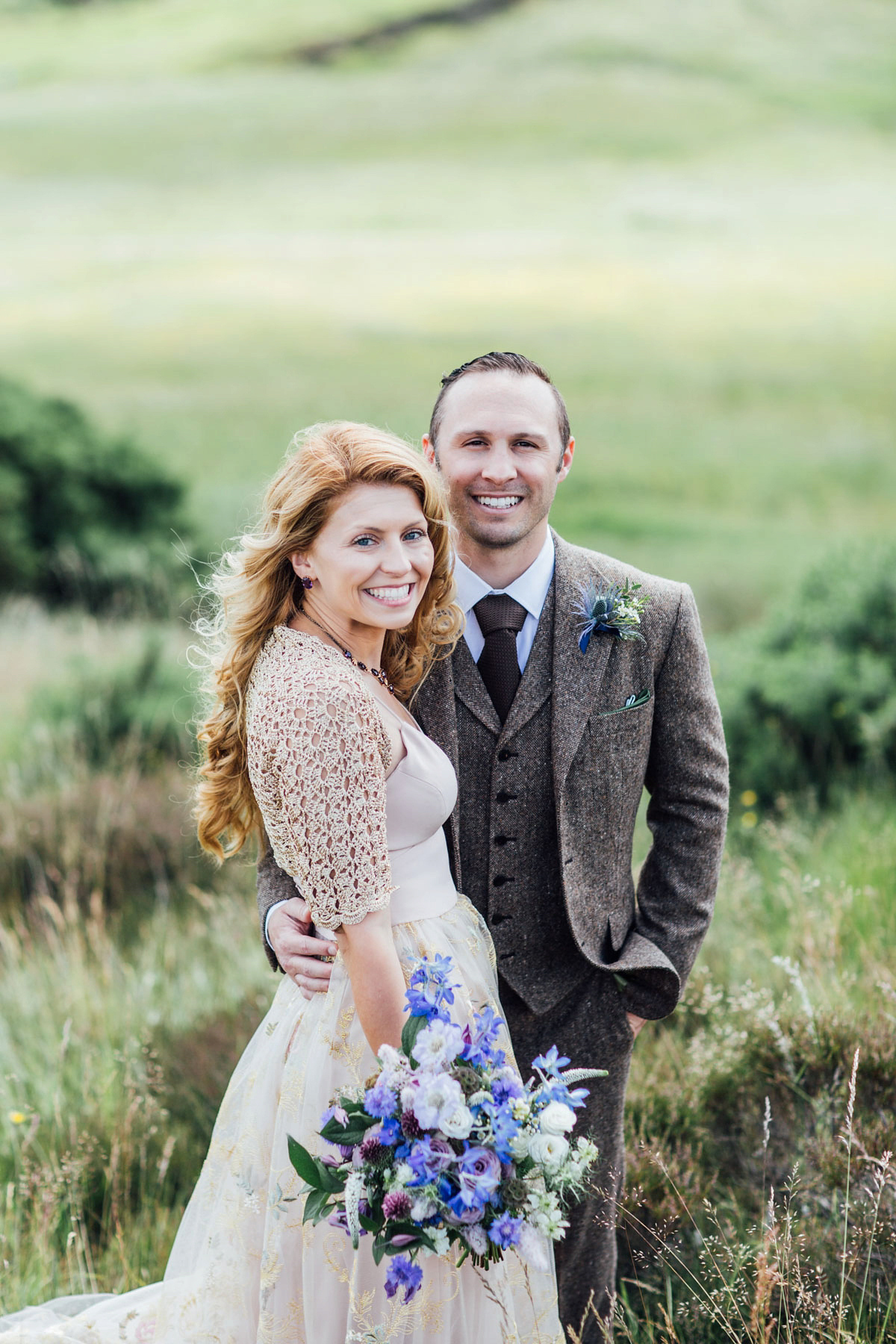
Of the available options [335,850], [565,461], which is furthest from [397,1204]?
[565,461]

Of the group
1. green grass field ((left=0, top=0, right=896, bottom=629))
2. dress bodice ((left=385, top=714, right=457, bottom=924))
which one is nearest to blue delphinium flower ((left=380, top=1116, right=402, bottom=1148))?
dress bodice ((left=385, top=714, right=457, bottom=924))

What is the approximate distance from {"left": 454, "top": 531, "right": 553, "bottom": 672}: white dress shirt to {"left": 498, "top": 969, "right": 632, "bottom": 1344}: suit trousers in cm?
81

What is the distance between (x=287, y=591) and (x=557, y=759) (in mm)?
717

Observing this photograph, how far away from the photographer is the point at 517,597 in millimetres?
2689

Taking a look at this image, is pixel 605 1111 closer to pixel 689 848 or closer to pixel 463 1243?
pixel 689 848

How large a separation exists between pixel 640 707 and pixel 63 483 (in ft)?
38.0

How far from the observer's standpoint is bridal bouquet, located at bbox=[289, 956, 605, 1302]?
1.63 m

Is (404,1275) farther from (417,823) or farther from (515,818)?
(515,818)

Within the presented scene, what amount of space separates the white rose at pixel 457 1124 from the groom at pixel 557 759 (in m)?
0.90

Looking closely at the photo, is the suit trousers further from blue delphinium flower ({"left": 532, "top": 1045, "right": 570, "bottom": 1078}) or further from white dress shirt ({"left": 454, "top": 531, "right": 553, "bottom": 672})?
blue delphinium flower ({"left": 532, "top": 1045, "right": 570, "bottom": 1078})

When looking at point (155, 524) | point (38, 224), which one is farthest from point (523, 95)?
point (155, 524)

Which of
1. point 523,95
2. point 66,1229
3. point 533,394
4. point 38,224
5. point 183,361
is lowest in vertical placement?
point 66,1229

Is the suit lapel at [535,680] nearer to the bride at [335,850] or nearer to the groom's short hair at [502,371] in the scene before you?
the bride at [335,850]

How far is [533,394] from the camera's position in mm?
2629
